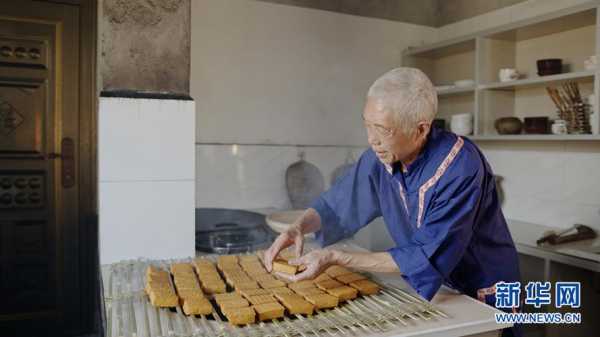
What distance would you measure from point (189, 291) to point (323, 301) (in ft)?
1.18

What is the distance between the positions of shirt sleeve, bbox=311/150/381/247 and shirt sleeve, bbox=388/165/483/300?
429 millimetres

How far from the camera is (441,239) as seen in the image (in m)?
1.30

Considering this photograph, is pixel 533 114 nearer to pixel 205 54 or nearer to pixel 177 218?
pixel 205 54

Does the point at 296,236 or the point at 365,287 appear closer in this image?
the point at 365,287

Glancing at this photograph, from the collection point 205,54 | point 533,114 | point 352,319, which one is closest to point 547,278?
point 533,114

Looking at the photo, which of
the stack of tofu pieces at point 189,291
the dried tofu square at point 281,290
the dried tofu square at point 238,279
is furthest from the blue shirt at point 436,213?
the stack of tofu pieces at point 189,291

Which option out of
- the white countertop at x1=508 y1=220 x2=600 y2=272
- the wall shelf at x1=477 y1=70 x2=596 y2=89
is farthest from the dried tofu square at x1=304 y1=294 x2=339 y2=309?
the wall shelf at x1=477 y1=70 x2=596 y2=89

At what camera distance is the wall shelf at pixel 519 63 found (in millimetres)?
2787

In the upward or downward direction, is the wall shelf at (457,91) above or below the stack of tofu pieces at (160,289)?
above

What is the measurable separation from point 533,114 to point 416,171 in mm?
2112

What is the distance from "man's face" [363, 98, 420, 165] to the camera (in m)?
1.38

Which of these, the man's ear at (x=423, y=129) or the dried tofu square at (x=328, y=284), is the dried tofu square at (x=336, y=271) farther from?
the man's ear at (x=423, y=129)

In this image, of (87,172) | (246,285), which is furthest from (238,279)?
(87,172)

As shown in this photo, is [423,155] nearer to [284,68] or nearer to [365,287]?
[365,287]
